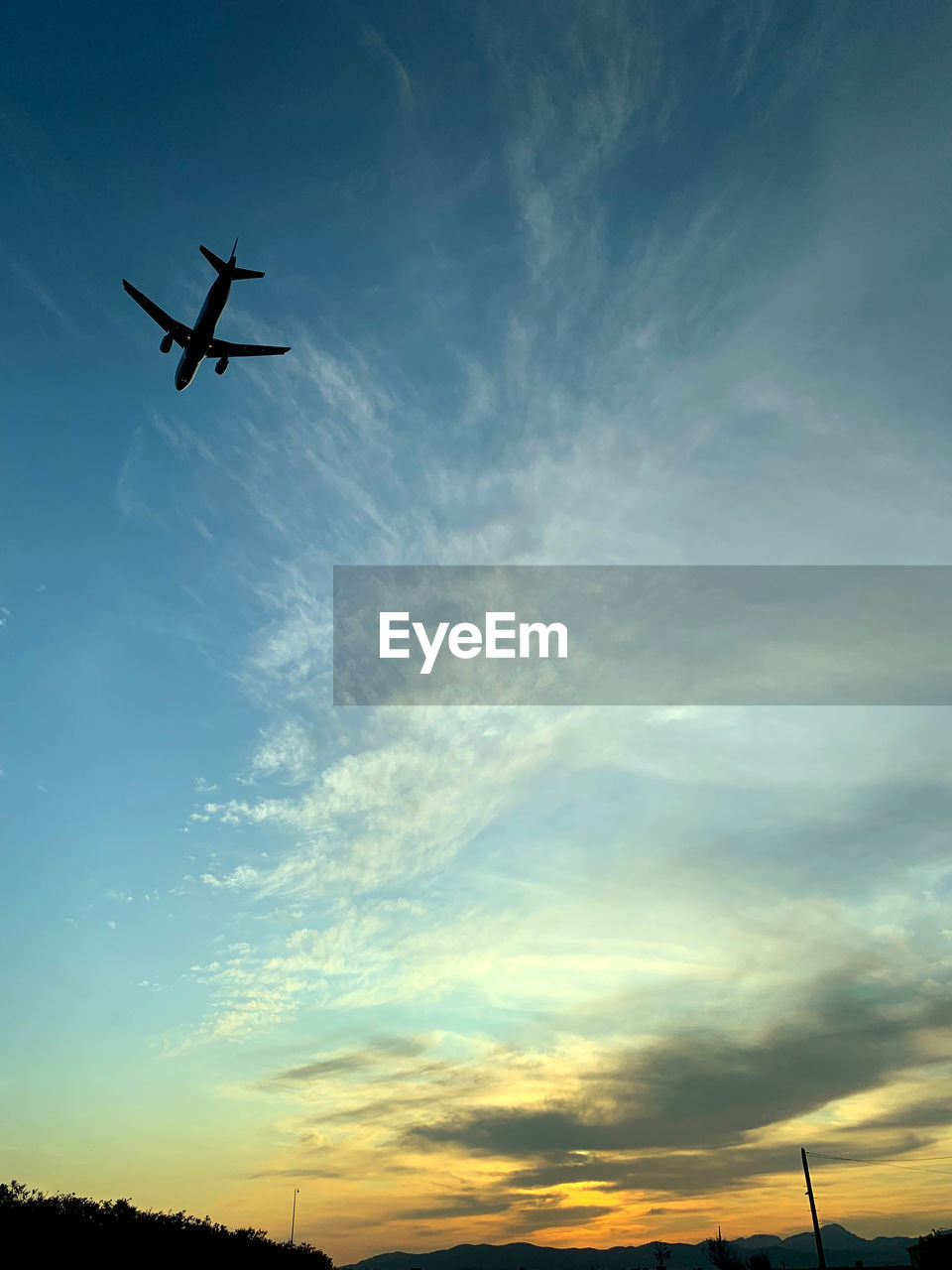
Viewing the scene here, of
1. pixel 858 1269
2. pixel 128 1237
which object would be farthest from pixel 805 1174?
pixel 128 1237

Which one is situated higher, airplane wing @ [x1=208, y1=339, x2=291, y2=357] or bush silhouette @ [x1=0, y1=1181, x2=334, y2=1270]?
airplane wing @ [x1=208, y1=339, x2=291, y2=357]

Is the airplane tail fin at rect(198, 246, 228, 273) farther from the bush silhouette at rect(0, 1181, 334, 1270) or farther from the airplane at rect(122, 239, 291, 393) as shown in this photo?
the bush silhouette at rect(0, 1181, 334, 1270)

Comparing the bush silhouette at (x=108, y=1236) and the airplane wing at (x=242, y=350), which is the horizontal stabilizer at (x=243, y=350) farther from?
the bush silhouette at (x=108, y=1236)

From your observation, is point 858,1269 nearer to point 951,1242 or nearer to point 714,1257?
point 714,1257

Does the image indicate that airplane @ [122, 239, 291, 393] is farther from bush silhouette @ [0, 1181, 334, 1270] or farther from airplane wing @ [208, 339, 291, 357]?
bush silhouette @ [0, 1181, 334, 1270]

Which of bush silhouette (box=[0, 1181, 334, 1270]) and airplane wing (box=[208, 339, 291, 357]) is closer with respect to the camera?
bush silhouette (box=[0, 1181, 334, 1270])

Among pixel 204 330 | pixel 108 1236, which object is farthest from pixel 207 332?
pixel 108 1236

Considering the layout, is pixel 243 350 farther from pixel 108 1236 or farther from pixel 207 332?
pixel 108 1236

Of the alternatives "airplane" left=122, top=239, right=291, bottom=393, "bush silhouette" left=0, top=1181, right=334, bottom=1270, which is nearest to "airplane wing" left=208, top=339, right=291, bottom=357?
"airplane" left=122, top=239, right=291, bottom=393
